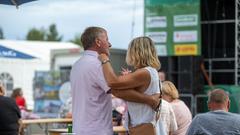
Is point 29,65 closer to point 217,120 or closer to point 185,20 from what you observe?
point 185,20

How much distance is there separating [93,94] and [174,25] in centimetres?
1407

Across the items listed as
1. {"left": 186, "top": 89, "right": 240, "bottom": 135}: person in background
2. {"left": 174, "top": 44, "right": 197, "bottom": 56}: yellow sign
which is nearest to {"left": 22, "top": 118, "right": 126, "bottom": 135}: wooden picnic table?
{"left": 186, "top": 89, "right": 240, "bottom": 135}: person in background

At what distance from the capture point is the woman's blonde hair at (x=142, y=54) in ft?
12.2

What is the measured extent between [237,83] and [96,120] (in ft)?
45.4

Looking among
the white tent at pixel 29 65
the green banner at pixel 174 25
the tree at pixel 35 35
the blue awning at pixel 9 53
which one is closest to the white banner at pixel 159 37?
the green banner at pixel 174 25

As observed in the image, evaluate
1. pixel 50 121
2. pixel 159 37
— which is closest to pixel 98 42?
pixel 50 121

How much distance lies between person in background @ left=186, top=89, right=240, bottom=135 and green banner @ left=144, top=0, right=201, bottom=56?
13044 mm

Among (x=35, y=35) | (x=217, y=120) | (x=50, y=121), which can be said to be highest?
(x=35, y=35)

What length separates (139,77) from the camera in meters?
3.62

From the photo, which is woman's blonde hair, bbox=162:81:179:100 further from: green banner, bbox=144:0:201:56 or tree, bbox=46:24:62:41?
tree, bbox=46:24:62:41

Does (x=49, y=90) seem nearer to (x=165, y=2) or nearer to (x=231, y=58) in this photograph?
(x=165, y=2)

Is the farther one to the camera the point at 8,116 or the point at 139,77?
the point at 8,116

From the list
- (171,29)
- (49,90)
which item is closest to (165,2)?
(171,29)

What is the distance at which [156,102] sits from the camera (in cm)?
367
